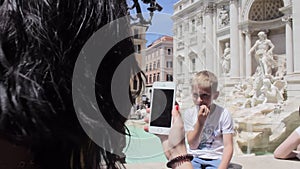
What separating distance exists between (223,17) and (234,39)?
0.96m

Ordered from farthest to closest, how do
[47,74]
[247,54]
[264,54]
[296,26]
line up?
[247,54] < [264,54] < [296,26] < [47,74]

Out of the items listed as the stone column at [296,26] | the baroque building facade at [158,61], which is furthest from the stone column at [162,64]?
the stone column at [296,26]

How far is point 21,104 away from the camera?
0.20m

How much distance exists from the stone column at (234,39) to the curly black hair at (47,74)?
9123 mm

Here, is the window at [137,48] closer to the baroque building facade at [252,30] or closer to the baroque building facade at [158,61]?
the baroque building facade at [158,61]

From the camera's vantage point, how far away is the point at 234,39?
9453 millimetres

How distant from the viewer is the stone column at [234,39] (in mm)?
9133

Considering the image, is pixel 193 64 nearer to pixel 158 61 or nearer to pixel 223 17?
pixel 158 61

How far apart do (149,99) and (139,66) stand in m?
0.13

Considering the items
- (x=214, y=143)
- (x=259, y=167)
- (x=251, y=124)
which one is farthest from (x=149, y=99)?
(x=251, y=124)

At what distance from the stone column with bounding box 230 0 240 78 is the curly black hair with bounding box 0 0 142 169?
912 centimetres

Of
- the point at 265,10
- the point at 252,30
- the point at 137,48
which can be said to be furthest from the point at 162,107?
the point at 265,10

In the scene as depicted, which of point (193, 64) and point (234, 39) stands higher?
point (234, 39)

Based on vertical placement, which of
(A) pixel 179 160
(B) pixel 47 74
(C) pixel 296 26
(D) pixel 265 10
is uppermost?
(D) pixel 265 10
